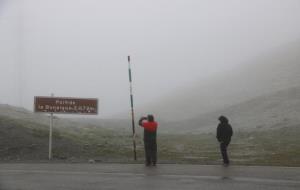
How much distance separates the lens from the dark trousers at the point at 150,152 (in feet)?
65.7

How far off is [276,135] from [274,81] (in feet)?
177

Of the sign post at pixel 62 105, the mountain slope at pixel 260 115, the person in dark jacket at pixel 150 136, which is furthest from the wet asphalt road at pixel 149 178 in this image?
the mountain slope at pixel 260 115

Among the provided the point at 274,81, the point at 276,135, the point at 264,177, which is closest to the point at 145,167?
the point at 264,177

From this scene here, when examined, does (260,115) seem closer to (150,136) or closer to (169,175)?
(150,136)

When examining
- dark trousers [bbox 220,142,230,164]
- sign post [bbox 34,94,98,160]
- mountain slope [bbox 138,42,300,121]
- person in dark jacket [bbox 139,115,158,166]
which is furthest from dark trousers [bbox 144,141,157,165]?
mountain slope [bbox 138,42,300,121]

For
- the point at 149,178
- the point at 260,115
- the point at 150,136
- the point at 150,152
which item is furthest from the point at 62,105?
the point at 260,115

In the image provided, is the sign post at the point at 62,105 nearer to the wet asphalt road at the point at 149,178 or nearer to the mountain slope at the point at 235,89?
the wet asphalt road at the point at 149,178

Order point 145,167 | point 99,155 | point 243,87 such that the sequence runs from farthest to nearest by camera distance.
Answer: point 243,87 → point 99,155 → point 145,167

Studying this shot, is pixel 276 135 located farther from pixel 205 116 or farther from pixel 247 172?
pixel 205 116

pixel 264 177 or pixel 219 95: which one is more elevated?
pixel 219 95

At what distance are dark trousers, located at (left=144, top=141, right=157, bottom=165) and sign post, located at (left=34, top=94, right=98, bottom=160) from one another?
19.0 ft

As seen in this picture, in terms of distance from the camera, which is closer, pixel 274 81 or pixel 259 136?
pixel 259 136

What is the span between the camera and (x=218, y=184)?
44.5 ft

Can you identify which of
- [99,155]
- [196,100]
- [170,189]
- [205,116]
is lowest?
[170,189]
